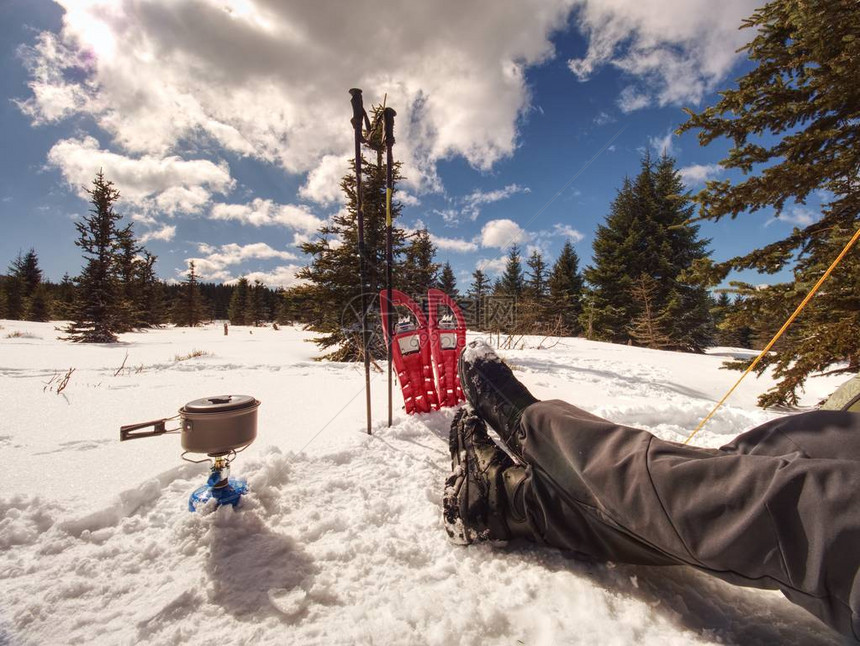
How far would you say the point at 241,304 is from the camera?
44500 mm

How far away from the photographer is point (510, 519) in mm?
1350

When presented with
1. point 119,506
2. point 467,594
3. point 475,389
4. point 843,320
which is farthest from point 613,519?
point 843,320

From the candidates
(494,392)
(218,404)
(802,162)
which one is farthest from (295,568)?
(802,162)

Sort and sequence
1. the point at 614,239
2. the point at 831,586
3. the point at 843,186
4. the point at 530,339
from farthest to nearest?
the point at 614,239, the point at 530,339, the point at 843,186, the point at 831,586

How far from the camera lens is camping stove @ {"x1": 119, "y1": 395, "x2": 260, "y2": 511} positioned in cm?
128

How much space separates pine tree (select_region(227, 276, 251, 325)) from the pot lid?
4819 centimetres

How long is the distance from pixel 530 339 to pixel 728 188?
28.0 ft

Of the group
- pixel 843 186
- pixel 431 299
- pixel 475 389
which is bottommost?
pixel 475 389

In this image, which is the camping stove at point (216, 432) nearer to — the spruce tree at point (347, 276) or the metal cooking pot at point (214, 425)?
the metal cooking pot at point (214, 425)

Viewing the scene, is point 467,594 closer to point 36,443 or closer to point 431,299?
point 431,299

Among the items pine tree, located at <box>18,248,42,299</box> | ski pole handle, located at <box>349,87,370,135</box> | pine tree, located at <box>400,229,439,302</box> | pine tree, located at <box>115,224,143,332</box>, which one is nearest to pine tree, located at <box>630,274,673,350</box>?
pine tree, located at <box>400,229,439,302</box>

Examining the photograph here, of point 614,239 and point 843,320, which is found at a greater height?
point 614,239

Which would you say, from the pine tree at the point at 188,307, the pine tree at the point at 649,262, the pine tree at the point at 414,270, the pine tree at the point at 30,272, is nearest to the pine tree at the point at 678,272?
the pine tree at the point at 649,262

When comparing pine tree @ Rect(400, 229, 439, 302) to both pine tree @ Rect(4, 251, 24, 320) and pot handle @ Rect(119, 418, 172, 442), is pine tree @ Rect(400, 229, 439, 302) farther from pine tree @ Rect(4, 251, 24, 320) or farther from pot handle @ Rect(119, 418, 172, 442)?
pine tree @ Rect(4, 251, 24, 320)
